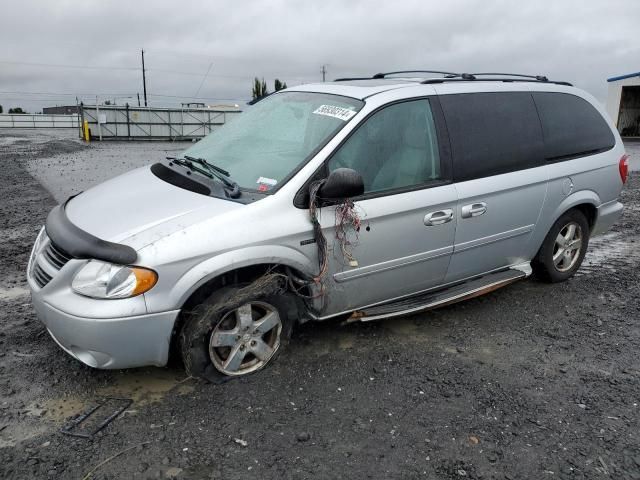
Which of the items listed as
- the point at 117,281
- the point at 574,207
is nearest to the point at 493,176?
the point at 574,207

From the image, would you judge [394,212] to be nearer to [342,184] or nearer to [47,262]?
[342,184]

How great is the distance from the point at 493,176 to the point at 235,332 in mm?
2266

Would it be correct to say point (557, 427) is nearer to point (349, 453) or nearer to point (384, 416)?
point (384, 416)

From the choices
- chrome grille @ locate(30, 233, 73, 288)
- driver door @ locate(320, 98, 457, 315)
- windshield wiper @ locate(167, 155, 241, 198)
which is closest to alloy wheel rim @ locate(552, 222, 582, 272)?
driver door @ locate(320, 98, 457, 315)

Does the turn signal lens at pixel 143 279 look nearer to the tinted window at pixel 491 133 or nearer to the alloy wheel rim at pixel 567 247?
the tinted window at pixel 491 133

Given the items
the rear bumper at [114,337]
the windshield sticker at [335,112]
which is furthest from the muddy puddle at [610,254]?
the rear bumper at [114,337]

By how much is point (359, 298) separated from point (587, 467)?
163cm

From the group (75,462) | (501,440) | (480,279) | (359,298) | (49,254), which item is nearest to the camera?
(75,462)

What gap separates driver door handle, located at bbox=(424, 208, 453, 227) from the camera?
379cm

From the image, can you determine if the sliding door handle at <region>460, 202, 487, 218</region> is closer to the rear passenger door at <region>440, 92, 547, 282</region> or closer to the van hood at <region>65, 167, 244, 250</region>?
the rear passenger door at <region>440, 92, 547, 282</region>

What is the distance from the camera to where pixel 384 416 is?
310 cm

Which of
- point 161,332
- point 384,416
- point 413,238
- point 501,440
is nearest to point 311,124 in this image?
point 413,238

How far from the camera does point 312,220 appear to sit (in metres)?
3.33

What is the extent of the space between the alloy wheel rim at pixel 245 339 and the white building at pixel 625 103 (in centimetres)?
3490
